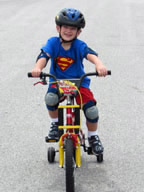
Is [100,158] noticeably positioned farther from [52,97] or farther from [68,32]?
[68,32]

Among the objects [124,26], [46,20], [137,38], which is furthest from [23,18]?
[137,38]

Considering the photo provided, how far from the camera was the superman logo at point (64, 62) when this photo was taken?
165 inches

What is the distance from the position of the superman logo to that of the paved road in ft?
Answer: 3.49

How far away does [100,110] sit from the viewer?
20.5ft

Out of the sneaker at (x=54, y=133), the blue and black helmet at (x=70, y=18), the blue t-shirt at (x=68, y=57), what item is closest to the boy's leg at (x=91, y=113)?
the blue t-shirt at (x=68, y=57)

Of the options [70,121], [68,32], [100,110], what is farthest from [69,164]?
[100,110]

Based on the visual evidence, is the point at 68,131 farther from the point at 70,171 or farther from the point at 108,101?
the point at 108,101

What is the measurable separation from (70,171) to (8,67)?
17.2 ft

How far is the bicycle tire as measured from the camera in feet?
12.0

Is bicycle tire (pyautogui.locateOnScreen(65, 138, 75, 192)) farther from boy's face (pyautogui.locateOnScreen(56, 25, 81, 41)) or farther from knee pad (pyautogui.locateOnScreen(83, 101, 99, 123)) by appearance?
boy's face (pyautogui.locateOnScreen(56, 25, 81, 41))

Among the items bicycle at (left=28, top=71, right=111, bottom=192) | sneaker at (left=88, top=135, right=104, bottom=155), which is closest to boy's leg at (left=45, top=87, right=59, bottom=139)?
bicycle at (left=28, top=71, right=111, bottom=192)

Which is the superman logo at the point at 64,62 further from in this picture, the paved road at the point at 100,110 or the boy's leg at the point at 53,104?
the paved road at the point at 100,110

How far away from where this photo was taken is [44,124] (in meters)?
5.68

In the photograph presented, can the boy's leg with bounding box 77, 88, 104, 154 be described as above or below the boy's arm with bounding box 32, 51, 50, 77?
below
